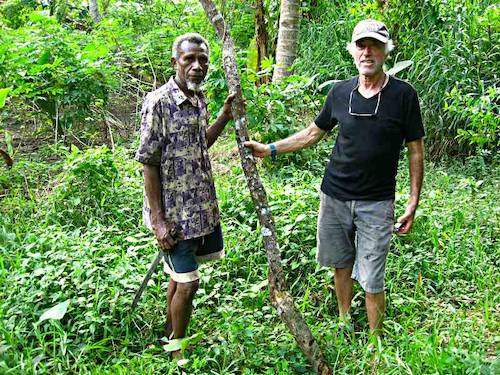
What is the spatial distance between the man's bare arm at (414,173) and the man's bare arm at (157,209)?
4.32 ft

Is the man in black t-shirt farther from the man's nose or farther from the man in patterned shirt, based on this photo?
the man's nose

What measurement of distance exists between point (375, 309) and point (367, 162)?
2.91ft

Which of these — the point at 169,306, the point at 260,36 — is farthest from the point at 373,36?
the point at 260,36

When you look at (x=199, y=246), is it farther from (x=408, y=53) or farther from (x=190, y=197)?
(x=408, y=53)

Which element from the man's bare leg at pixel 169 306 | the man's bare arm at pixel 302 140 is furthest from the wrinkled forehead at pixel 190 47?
the man's bare leg at pixel 169 306

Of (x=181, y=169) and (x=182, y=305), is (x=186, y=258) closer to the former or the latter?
(x=182, y=305)

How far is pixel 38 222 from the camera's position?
14.1ft

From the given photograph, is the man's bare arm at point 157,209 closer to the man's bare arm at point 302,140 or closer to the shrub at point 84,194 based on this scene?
the man's bare arm at point 302,140

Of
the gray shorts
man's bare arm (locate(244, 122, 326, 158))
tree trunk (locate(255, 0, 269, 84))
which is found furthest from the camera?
tree trunk (locate(255, 0, 269, 84))

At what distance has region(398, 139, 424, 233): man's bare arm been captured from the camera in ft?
9.05

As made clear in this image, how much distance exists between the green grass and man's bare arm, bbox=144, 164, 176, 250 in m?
0.65

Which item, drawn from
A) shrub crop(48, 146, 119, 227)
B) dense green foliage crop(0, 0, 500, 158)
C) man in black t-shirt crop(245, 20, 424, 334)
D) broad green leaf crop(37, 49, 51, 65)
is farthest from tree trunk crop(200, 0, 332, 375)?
broad green leaf crop(37, 49, 51, 65)

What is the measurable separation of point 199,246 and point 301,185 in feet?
6.33

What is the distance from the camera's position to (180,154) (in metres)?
2.65
